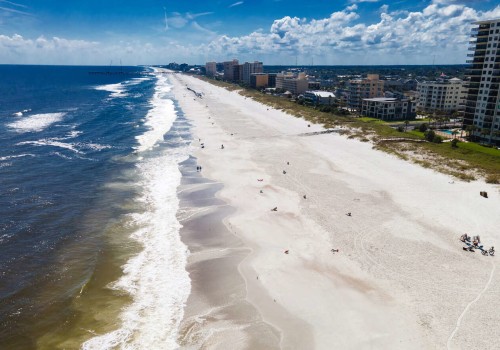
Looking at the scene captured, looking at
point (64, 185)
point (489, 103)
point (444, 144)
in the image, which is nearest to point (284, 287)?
point (64, 185)

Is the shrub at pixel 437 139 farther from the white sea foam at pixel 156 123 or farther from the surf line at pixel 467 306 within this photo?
the white sea foam at pixel 156 123

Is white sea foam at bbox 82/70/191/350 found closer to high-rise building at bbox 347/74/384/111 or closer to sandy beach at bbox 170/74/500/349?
sandy beach at bbox 170/74/500/349

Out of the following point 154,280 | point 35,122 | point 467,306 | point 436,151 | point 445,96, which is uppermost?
point 445,96

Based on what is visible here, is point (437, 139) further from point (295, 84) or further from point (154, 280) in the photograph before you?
point (295, 84)

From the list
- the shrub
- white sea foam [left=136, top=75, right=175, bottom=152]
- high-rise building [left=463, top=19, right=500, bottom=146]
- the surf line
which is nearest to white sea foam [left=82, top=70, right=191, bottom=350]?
the surf line

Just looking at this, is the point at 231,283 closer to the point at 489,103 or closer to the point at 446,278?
the point at 446,278

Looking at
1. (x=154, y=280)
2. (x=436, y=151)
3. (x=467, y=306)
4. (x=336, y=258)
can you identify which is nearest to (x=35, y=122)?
(x=154, y=280)

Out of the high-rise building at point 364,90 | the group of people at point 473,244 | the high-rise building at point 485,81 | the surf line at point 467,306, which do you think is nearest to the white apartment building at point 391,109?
the high-rise building at point 364,90
